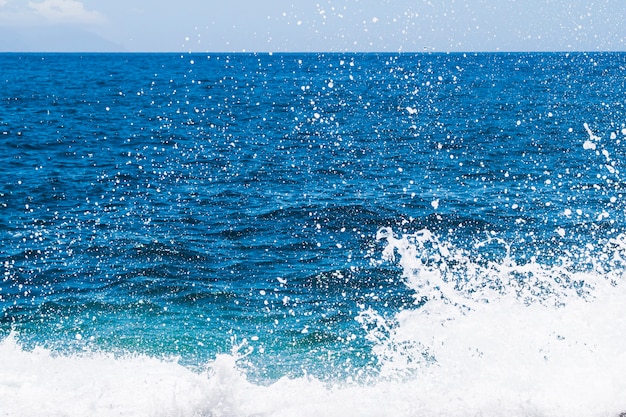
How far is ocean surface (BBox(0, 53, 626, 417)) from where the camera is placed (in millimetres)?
8992

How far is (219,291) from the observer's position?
41.8 feet

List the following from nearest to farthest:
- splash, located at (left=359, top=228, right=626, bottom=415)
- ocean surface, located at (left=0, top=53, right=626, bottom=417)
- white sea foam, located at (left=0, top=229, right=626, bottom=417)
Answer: white sea foam, located at (left=0, top=229, right=626, bottom=417), splash, located at (left=359, top=228, right=626, bottom=415), ocean surface, located at (left=0, top=53, right=626, bottom=417)

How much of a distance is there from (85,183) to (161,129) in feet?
49.2

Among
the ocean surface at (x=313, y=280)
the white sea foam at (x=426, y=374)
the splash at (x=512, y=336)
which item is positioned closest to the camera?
the white sea foam at (x=426, y=374)

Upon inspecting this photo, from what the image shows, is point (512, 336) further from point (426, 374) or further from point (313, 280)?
point (313, 280)

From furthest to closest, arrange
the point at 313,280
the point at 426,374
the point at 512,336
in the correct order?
the point at 313,280 → the point at 512,336 → the point at 426,374

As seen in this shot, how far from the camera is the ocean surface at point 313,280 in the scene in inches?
354

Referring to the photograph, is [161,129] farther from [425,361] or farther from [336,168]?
[425,361]

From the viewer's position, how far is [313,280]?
13.3 metres

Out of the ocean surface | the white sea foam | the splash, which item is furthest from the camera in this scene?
the ocean surface

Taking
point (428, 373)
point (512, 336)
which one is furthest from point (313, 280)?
point (512, 336)

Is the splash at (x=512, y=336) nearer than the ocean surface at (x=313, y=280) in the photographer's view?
Yes

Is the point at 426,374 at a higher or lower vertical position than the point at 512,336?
lower

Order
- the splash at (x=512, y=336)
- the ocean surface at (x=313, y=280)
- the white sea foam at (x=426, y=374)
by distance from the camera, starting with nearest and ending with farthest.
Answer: the white sea foam at (x=426, y=374) → the splash at (x=512, y=336) → the ocean surface at (x=313, y=280)
